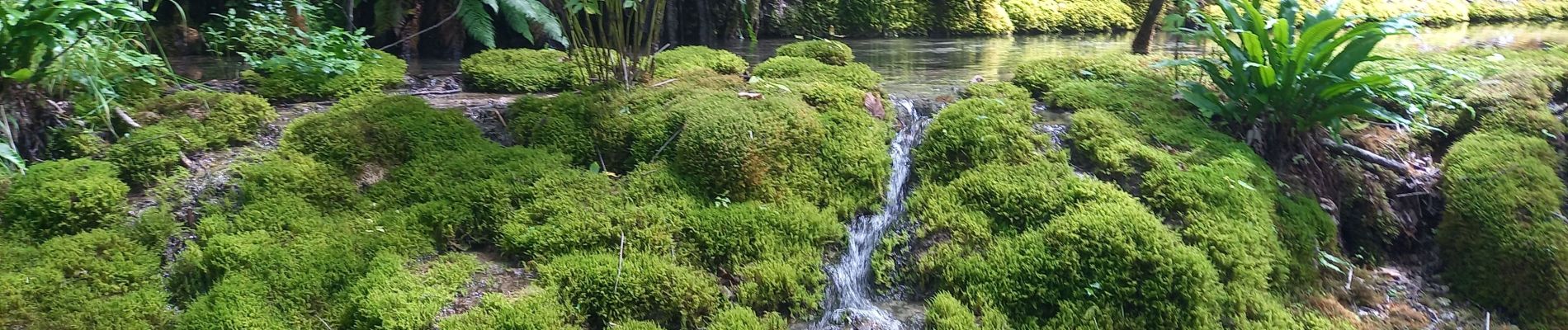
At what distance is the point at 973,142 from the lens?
4.25m

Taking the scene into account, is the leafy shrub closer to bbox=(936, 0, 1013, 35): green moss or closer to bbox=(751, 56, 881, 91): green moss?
bbox=(751, 56, 881, 91): green moss

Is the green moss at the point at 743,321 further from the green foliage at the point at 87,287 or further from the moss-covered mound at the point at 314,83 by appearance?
the moss-covered mound at the point at 314,83

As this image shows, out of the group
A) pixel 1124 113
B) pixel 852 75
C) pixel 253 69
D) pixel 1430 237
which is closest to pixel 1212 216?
pixel 1124 113

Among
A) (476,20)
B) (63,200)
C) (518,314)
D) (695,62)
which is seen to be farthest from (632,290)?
(476,20)

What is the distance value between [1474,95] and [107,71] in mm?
7937

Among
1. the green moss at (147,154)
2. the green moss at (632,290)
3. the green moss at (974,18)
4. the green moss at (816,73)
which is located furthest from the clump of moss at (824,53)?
the green moss at (974,18)

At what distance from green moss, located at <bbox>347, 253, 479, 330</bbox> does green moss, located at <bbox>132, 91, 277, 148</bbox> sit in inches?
51.1

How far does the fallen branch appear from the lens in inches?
168

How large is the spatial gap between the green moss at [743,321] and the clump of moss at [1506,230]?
3400 millimetres

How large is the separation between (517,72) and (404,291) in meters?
2.34

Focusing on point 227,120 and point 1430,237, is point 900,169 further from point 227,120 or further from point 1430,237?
point 227,120

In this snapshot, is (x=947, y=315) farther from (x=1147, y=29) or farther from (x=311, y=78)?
(x=1147, y=29)

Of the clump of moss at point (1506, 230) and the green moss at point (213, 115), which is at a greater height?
the green moss at point (213, 115)

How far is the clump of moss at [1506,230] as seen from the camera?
3.60 meters
